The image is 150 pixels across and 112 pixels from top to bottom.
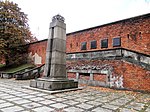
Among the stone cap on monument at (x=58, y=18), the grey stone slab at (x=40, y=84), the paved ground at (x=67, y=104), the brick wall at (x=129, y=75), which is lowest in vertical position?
the paved ground at (x=67, y=104)

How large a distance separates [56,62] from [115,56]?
12.5 feet

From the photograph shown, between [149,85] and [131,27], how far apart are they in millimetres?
5053

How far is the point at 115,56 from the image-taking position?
8.46 m

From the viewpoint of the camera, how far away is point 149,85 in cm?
706

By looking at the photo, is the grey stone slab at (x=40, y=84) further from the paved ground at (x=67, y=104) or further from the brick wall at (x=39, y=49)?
the brick wall at (x=39, y=49)

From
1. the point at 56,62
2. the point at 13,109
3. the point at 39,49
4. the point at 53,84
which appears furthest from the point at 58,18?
the point at 39,49

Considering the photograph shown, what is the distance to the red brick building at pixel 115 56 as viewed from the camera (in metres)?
7.64

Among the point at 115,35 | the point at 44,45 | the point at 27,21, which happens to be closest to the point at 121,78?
the point at 115,35

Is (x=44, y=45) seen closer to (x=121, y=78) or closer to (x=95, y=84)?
(x=95, y=84)

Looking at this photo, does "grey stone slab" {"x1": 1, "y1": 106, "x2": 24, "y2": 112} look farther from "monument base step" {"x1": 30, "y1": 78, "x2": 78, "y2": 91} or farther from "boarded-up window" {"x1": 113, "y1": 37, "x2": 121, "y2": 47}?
"boarded-up window" {"x1": 113, "y1": 37, "x2": 121, "y2": 47}

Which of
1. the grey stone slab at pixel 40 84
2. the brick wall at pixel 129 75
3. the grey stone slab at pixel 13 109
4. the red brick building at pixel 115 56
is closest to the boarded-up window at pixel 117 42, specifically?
the red brick building at pixel 115 56

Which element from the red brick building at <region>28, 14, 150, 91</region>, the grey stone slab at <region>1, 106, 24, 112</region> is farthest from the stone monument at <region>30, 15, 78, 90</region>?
the grey stone slab at <region>1, 106, 24, 112</region>

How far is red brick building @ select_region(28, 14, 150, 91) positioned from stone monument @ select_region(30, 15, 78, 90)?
7.98 feet

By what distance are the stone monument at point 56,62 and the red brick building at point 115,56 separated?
7.98ft
